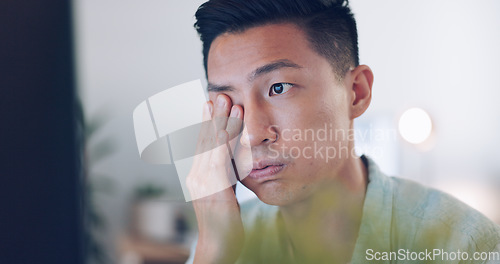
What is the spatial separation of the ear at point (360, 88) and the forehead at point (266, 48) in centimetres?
7

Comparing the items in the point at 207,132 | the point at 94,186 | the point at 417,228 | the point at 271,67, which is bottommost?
the point at 417,228

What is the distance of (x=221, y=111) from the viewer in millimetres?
844

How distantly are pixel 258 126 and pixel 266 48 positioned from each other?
0.15m

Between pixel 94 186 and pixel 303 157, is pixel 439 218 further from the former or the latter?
pixel 94 186

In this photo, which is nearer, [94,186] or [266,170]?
[266,170]

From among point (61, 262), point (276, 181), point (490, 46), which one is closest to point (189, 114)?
point (276, 181)

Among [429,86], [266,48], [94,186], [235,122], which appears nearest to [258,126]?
[235,122]

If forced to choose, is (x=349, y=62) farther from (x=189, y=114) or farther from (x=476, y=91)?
(x=189, y=114)

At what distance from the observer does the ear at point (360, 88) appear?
81 centimetres

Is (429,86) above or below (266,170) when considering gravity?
above

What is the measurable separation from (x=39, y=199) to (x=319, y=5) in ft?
2.57

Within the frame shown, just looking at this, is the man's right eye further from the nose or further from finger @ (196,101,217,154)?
finger @ (196,101,217,154)

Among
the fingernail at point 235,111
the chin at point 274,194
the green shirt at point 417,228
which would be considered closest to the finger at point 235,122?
the fingernail at point 235,111

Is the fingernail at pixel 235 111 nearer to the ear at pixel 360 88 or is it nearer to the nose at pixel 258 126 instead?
the nose at pixel 258 126
